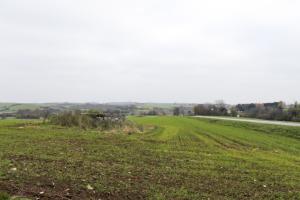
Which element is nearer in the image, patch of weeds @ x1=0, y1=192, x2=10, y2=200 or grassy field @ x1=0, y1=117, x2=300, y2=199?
patch of weeds @ x1=0, y1=192, x2=10, y2=200

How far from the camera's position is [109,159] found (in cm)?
1506

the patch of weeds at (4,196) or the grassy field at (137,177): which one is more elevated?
the patch of weeds at (4,196)

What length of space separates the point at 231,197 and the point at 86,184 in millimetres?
3911

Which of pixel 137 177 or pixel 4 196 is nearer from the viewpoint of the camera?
pixel 4 196

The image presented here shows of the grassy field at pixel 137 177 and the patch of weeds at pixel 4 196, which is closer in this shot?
the patch of weeds at pixel 4 196

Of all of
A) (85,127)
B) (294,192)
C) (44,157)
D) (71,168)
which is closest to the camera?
(294,192)

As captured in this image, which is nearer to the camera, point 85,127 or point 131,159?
point 131,159

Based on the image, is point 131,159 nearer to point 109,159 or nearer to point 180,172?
point 109,159

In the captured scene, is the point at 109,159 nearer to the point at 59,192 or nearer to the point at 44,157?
the point at 44,157

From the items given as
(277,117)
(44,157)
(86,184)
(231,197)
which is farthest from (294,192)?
(277,117)

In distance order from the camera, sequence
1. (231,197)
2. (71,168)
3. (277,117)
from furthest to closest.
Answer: (277,117), (71,168), (231,197)

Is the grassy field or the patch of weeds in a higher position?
the patch of weeds

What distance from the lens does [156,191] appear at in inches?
385

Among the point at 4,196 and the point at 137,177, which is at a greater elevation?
the point at 4,196
